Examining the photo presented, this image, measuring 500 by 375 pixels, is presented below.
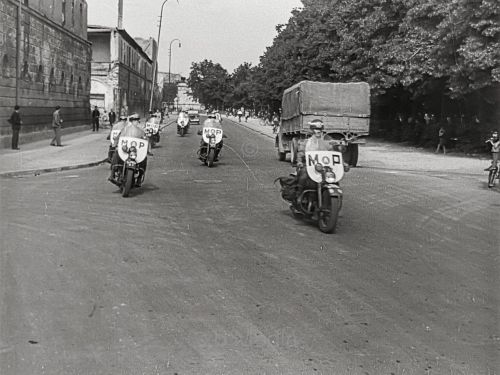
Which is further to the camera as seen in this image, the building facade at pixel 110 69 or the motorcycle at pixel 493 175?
→ the building facade at pixel 110 69

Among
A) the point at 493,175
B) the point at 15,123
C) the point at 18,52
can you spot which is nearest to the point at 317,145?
the point at 493,175

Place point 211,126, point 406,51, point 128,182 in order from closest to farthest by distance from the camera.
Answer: point 128,182 → point 211,126 → point 406,51

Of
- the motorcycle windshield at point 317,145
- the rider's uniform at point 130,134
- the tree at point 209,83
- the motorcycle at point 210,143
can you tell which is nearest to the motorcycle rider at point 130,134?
the rider's uniform at point 130,134

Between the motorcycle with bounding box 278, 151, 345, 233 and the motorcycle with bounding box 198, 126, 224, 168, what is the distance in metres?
8.41

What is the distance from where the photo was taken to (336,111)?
21484 mm

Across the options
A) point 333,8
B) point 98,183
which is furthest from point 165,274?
point 333,8

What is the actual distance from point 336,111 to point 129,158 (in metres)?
11.1

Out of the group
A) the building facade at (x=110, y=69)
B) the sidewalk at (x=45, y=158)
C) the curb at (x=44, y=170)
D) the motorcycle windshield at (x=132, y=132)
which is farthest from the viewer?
the building facade at (x=110, y=69)

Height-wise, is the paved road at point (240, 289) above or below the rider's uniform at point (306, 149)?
below

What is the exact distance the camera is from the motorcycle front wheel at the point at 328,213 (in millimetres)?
8742

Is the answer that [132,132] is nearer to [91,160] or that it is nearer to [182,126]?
[91,160]

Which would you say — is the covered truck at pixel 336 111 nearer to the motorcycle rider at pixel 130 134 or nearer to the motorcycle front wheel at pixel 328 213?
the motorcycle rider at pixel 130 134

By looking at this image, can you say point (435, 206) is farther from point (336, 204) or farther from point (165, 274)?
point (165, 274)

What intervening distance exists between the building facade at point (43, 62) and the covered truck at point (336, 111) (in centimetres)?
1032
